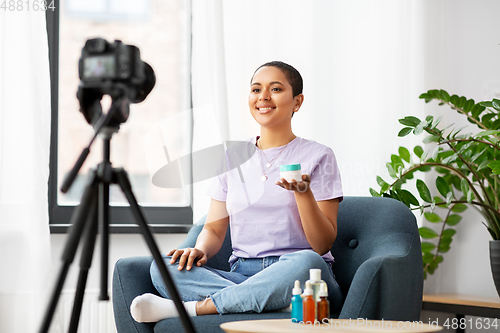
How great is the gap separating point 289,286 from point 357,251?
1.46ft

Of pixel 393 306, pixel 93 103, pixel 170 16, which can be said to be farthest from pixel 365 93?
pixel 93 103

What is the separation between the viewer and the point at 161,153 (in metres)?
1.59

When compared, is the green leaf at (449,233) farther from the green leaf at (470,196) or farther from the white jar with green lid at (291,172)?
the white jar with green lid at (291,172)

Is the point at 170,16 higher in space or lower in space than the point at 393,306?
higher

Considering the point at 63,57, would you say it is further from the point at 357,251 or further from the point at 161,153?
the point at 357,251

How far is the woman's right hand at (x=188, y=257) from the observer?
1.41m

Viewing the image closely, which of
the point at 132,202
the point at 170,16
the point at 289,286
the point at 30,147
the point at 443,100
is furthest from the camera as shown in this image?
the point at 170,16

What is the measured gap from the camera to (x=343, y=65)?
2.38 m

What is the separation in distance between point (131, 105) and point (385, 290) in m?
1.36

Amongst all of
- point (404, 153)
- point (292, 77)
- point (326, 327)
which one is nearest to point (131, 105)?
point (292, 77)

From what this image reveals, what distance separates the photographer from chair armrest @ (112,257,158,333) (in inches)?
53.7

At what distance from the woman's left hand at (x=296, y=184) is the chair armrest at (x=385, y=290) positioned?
0.81 ft

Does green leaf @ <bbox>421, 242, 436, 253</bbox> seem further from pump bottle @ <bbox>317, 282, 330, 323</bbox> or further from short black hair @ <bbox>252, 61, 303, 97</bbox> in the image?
pump bottle @ <bbox>317, 282, 330, 323</bbox>

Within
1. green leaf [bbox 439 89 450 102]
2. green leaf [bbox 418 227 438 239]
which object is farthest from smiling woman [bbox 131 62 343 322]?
green leaf [bbox 418 227 438 239]
